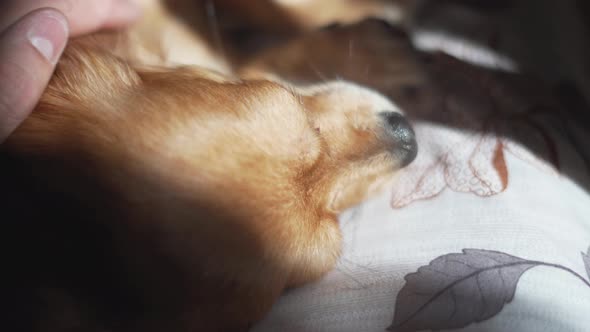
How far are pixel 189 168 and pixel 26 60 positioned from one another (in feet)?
0.87

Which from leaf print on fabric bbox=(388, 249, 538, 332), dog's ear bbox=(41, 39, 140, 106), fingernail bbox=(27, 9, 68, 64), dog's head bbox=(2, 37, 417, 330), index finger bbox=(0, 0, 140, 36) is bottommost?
leaf print on fabric bbox=(388, 249, 538, 332)

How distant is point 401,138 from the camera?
995 mm

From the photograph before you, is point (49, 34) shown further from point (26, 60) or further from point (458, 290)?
point (458, 290)

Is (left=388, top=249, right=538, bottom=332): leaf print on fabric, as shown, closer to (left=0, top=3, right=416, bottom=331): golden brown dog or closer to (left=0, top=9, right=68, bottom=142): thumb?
(left=0, top=3, right=416, bottom=331): golden brown dog

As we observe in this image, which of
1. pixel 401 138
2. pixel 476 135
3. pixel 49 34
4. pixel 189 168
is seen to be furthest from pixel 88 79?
pixel 476 135

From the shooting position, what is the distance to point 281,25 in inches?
56.4

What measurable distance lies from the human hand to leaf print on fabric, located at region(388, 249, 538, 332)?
0.57m

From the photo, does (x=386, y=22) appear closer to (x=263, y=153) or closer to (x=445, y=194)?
(x=445, y=194)

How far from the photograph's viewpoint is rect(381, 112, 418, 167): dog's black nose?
99 cm

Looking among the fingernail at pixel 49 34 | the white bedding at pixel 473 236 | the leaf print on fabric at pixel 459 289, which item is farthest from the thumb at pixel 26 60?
the leaf print on fabric at pixel 459 289

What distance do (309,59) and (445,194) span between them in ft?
1.67

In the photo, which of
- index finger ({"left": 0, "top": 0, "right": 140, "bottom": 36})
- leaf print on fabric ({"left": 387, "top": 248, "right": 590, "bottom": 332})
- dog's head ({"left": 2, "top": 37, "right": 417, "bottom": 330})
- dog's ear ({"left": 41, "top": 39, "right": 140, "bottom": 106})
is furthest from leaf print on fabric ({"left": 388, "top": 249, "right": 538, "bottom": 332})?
index finger ({"left": 0, "top": 0, "right": 140, "bottom": 36})

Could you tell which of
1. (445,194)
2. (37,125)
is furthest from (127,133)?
(445,194)

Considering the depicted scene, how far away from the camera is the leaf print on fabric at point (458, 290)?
29.5 inches
